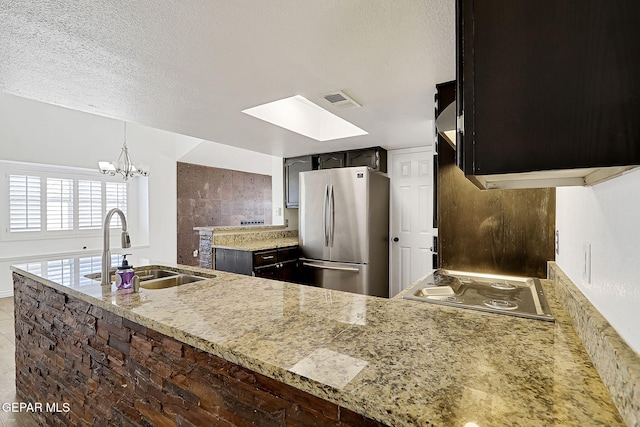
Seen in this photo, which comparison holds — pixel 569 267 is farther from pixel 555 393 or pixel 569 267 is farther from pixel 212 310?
pixel 212 310

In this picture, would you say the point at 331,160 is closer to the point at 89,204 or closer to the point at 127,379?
the point at 127,379

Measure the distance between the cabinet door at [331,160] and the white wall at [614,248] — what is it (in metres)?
3.19

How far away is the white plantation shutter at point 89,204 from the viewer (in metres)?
5.56

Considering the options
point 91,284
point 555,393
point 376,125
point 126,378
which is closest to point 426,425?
point 555,393

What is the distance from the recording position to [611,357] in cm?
62

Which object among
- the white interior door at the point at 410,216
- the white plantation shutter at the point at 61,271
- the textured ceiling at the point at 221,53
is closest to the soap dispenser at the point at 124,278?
the white plantation shutter at the point at 61,271

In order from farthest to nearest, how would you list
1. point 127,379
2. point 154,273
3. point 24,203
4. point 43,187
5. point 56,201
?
point 56,201, point 43,187, point 24,203, point 154,273, point 127,379

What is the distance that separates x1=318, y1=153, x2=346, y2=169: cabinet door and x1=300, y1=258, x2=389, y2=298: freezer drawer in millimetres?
1345

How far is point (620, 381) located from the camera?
1.83 ft

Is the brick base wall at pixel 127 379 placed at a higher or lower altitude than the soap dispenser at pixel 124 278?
lower

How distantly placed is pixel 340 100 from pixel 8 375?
3451mm

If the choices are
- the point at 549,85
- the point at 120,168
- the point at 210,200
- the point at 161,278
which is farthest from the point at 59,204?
the point at 549,85

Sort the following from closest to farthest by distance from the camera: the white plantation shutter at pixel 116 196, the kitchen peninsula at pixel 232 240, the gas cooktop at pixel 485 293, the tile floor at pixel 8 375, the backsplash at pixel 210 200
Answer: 1. the gas cooktop at pixel 485 293
2. the tile floor at pixel 8 375
3. the kitchen peninsula at pixel 232 240
4. the white plantation shutter at pixel 116 196
5. the backsplash at pixel 210 200

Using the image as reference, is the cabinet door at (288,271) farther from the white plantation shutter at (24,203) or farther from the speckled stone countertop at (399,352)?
the white plantation shutter at (24,203)
